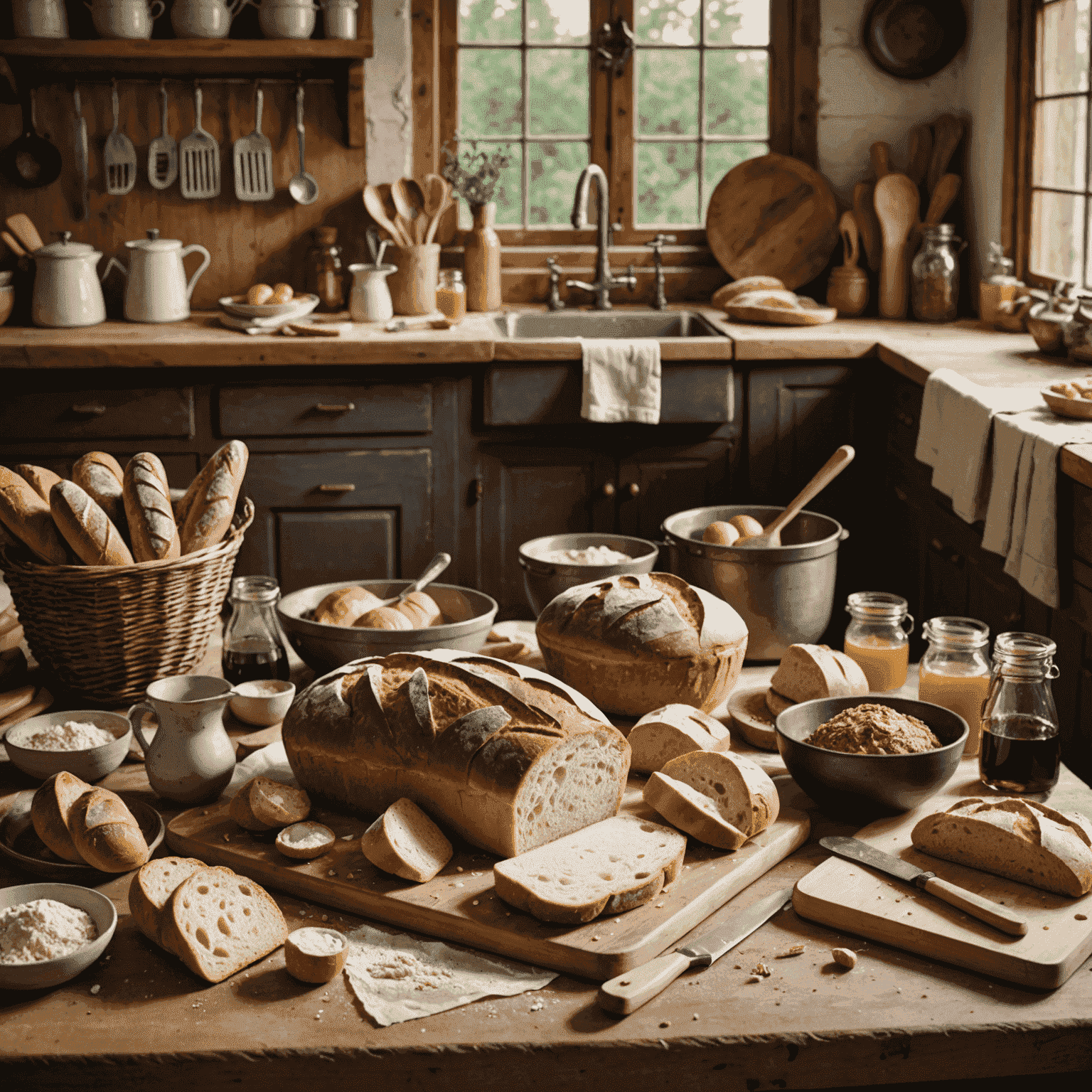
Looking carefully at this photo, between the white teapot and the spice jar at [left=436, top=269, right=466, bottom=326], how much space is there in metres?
0.70

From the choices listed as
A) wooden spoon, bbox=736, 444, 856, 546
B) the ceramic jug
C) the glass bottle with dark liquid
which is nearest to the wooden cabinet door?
wooden spoon, bbox=736, 444, 856, 546

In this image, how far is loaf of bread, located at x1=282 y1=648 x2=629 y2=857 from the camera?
1.18 m

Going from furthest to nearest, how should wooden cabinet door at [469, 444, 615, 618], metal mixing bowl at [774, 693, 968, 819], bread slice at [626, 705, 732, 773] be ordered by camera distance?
1. wooden cabinet door at [469, 444, 615, 618]
2. bread slice at [626, 705, 732, 773]
3. metal mixing bowl at [774, 693, 968, 819]

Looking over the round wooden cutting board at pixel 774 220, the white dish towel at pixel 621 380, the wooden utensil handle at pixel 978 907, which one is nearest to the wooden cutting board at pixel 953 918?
the wooden utensil handle at pixel 978 907

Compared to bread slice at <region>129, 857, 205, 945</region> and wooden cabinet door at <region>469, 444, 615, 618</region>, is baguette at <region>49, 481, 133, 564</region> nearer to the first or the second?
bread slice at <region>129, 857, 205, 945</region>

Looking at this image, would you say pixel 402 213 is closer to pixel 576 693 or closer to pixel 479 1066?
pixel 576 693

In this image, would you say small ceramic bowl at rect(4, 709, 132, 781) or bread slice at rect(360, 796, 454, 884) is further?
small ceramic bowl at rect(4, 709, 132, 781)

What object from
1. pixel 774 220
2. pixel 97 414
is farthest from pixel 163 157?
pixel 774 220

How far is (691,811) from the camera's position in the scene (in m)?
1.22

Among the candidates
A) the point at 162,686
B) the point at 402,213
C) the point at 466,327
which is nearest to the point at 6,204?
the point at 402,213

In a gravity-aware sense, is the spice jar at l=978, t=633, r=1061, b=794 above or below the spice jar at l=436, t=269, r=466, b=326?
below

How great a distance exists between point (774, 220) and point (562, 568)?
283cm

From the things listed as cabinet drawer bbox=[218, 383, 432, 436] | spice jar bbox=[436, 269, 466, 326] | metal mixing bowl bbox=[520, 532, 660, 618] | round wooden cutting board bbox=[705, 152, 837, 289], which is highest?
round wooden cutting board bbox=[705, 152, 837, 289]

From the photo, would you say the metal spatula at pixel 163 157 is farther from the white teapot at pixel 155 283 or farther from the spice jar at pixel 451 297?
the spice jar at pixel 451 297
